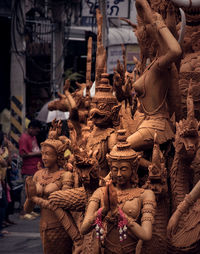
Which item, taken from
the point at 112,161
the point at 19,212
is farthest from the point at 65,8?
the point at 112,161

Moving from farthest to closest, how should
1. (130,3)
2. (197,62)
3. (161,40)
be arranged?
(130,3) < (197,62) < (161,40)

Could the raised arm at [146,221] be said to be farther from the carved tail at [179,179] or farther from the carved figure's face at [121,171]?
the carved tail at [179,179]

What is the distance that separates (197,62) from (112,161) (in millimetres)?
2119

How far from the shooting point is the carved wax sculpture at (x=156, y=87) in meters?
7.18

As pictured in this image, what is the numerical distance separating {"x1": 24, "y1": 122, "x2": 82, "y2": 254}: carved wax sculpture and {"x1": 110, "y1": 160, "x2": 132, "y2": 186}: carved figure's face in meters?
1.32

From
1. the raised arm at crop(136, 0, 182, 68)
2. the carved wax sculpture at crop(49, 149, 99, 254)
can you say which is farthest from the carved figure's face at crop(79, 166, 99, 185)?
the raised arm at crop(136, 0, 182, 68)

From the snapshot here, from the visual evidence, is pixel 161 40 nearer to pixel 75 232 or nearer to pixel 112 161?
pixel 112 161

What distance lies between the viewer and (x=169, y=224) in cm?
667

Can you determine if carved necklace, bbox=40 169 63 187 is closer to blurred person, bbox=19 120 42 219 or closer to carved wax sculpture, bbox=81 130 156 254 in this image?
carved wax sculpture, bbox=81 130 156 254

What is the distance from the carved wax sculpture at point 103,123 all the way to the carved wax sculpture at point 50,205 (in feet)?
1.62

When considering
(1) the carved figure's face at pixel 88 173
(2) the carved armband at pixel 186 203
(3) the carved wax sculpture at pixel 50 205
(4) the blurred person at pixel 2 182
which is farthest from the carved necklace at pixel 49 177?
(4) the blurred person at pixel 2 182

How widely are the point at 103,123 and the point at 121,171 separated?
1510mm

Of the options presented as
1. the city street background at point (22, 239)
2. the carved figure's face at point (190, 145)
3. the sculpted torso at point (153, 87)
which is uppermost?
the sculpted torso at point (153, 87)

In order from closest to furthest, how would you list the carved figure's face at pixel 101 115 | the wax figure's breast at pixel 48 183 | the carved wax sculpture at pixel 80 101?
the carved figure's face at pixel 101 115
the wax figure's breast at pixel 48 183
the carved wax sculpture at pixel 80 101
